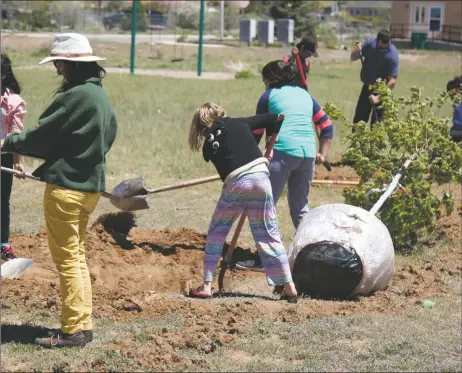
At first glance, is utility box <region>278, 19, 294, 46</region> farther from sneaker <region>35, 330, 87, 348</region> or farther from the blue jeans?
sneaker <region>35, 330, 87, 348</region>

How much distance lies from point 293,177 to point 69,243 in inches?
116

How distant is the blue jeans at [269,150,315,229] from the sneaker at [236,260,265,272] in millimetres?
537

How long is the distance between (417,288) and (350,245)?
864mm

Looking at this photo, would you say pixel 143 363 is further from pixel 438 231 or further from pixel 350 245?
pixel 438 231

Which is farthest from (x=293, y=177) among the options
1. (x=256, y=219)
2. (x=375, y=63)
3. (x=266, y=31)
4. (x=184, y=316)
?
(x=266, y=31)

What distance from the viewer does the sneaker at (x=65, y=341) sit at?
19.4 feet

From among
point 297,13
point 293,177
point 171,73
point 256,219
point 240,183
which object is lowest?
point 171,73

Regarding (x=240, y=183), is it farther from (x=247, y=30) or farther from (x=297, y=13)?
(x=297, y=13)

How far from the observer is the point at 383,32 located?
13.1 m

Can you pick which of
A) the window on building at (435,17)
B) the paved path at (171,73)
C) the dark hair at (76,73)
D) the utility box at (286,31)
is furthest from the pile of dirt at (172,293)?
the window on building at (435,17)

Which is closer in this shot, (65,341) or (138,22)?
(65,341)

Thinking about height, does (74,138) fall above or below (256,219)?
above

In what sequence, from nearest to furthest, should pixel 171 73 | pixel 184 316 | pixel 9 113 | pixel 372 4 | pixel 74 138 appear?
pixel 74 138, pixel 184 316, pixel 9 113, pixel 171 73, pixel 372 4

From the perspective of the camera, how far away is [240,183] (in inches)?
274
